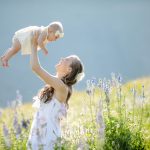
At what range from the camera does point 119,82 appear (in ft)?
22.1

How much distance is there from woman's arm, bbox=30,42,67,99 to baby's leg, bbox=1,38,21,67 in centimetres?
21

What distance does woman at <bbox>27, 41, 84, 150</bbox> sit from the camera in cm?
609

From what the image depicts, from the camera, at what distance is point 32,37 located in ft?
20.0

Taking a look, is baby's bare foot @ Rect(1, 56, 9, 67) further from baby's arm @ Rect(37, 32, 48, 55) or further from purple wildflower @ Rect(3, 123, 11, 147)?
purple wildflower @ Rect(3, 123, 11, 147)

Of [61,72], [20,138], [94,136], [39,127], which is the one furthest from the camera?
[94,136]

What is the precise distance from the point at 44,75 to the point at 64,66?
1.14ft

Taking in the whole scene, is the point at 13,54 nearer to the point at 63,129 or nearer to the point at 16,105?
the point at 16,105

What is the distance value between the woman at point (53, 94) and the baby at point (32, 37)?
0.34 feet

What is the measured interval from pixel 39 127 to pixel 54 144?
2.13ft

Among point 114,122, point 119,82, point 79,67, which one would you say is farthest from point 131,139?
point 79,67

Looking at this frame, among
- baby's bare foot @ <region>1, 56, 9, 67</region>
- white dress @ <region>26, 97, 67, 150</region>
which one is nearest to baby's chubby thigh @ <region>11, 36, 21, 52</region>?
baby's bare foot @ <region>1, 56, 9, 67</region>

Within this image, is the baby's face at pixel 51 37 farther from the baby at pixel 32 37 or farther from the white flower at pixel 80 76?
the white flower at pixel 80 76

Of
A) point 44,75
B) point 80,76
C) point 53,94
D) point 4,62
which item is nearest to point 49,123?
point 53,94

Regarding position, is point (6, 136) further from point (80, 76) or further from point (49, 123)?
point (80, 76)
